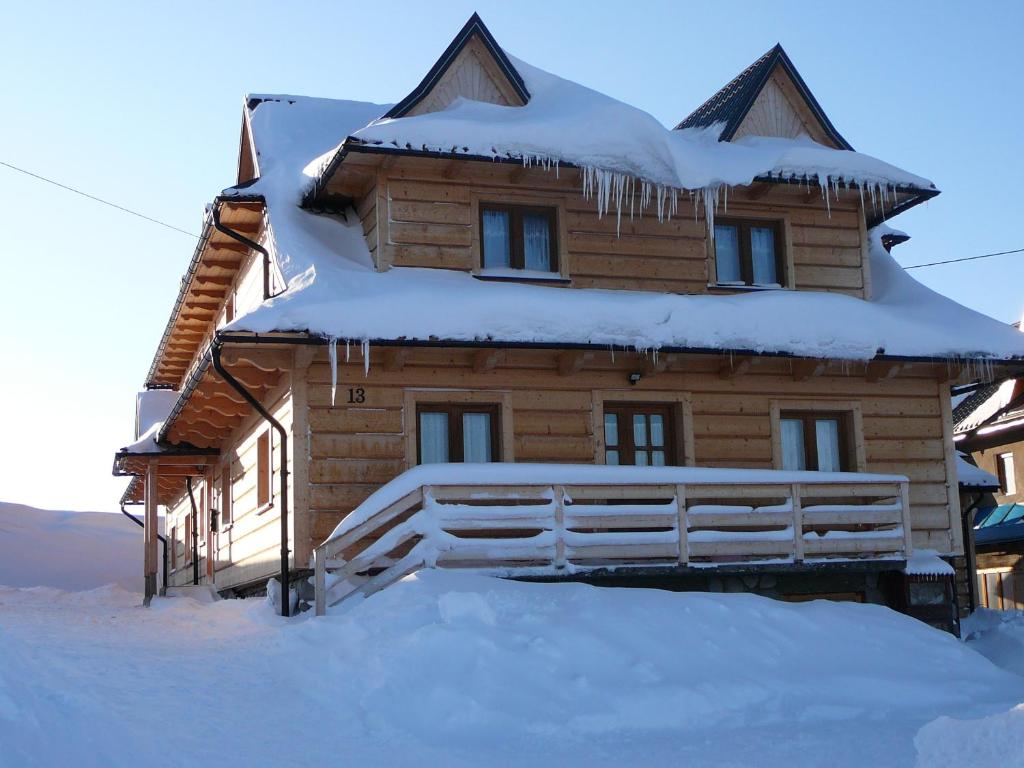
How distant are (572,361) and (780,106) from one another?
572 cm

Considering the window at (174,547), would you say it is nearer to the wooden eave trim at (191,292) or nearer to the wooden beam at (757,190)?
the wooden eave trim at (191,292)

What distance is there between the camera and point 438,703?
9.28m

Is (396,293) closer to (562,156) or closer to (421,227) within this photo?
(421,227)

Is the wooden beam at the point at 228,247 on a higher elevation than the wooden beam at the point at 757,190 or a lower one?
lower

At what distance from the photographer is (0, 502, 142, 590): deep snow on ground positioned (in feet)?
134

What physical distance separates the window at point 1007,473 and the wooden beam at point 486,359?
56.7 feet

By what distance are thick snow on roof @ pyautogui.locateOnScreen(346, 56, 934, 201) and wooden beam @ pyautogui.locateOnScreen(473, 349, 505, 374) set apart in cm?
236

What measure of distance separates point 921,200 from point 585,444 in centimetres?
608

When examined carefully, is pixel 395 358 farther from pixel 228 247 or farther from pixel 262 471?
pixel 228 247

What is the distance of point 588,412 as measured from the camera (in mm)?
14789

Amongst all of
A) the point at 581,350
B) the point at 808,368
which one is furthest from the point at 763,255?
the point at 581,350

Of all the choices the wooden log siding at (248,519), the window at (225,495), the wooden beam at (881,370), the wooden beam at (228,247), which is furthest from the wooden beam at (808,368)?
the window at (225,495)

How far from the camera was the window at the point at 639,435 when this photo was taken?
15.0 metres

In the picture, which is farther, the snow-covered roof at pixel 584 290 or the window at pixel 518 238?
the window at pixel 518 238
